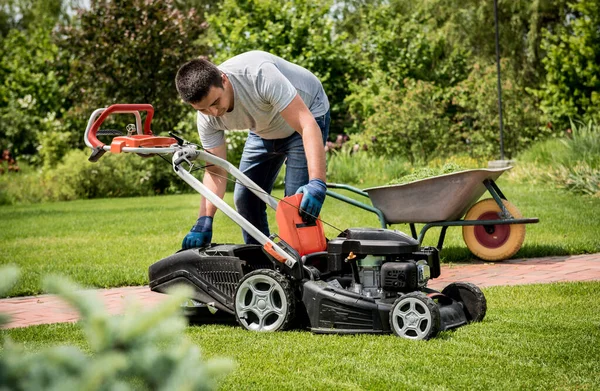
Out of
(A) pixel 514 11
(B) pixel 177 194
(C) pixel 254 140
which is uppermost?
(A) pixel 514 11

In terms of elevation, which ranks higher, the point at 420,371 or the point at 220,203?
the point at 220,203

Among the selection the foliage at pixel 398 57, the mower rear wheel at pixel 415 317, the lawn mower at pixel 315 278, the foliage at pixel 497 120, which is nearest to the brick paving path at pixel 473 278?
the lawn mower at pixel 315 278

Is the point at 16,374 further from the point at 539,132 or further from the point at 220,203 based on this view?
the point at 539,132

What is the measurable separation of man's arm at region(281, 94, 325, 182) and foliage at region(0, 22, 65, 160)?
14.8 metres

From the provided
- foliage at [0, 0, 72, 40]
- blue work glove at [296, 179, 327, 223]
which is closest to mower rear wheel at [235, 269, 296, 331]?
blue work glove at [296, 179, 327, 223]

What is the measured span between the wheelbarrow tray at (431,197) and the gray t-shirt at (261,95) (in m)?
1.45

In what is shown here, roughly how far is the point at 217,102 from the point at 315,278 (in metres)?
0.96

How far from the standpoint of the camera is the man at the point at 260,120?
3.92m

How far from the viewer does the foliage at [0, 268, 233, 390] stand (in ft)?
3.56

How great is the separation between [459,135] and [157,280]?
11.4 m

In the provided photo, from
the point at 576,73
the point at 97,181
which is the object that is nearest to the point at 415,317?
the point at 97,181

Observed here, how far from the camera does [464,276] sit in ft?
18.6

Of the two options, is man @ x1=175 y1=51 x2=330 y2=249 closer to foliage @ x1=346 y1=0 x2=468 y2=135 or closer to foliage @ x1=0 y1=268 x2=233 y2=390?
foliage @ x1=0 y1=268 x2=233 y2=390

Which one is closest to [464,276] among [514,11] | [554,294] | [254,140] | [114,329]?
[554,294]
